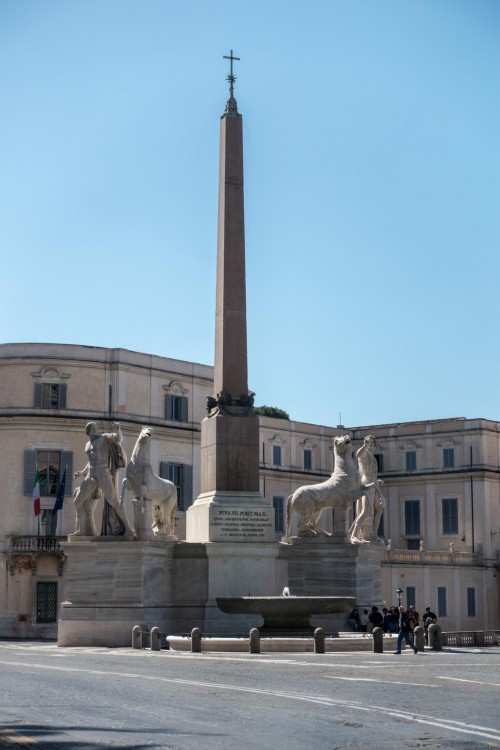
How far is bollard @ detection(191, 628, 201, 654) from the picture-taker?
88.7 ft

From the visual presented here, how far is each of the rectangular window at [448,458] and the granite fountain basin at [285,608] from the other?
136ft

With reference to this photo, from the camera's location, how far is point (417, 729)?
540 inches

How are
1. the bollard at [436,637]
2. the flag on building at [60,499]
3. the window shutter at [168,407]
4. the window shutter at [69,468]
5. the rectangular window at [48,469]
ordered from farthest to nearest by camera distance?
the window shutter at [168,407] → the window shutter at [69,468] → the rectangular window at [48,469] → the flag on building at [60,499] → the bollard at [436,637]

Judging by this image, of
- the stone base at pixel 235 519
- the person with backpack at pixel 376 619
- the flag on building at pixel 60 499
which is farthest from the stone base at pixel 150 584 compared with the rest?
the flag on building at pixel 60 499

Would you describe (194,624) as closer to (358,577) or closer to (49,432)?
(358,577)

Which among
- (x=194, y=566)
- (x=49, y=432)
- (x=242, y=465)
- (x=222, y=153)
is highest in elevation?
(x=222, y=153)

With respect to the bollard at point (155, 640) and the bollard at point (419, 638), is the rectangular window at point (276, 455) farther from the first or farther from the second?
the bollard at point (155, 640)

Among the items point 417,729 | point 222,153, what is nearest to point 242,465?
point 222,153

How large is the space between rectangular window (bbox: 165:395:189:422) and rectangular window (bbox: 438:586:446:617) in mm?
15849

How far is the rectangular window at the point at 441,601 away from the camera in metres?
65.6

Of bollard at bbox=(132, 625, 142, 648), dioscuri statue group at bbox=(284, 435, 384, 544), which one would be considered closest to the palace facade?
dioscuri statue group at bbox=(284, 435, 384, 544)

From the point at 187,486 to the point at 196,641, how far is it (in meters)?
31.4

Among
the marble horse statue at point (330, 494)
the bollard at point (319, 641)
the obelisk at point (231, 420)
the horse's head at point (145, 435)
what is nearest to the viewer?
the bollard at point (319, 641)

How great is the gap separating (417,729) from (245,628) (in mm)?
17234
